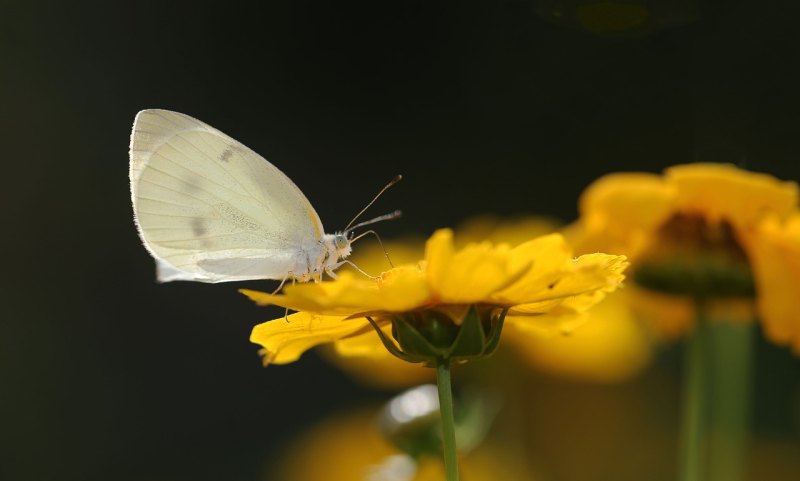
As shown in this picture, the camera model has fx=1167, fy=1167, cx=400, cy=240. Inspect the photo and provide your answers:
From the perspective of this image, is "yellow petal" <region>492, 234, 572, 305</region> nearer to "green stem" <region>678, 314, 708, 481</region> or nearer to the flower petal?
"green stem" <region>678, 314, 708, 481</region>

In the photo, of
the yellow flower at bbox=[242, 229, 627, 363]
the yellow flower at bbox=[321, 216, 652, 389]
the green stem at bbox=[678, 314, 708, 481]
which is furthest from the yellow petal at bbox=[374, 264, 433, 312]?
the yellow flower at bbox=[321, 216, 652, 389]

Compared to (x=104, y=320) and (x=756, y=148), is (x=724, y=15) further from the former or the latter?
(x=104, y=320)

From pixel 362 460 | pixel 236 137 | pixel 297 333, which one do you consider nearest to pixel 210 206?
pixel 297 333

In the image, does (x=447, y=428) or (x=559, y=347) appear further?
(x=559, y=347)

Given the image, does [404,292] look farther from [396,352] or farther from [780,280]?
[780,280]

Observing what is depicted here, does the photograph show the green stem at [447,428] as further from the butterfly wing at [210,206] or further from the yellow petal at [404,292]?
the butterfly wing at [210,206]

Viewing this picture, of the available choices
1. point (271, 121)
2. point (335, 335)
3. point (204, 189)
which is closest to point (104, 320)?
point (271, 121)

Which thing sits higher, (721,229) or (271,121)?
(721,229)
